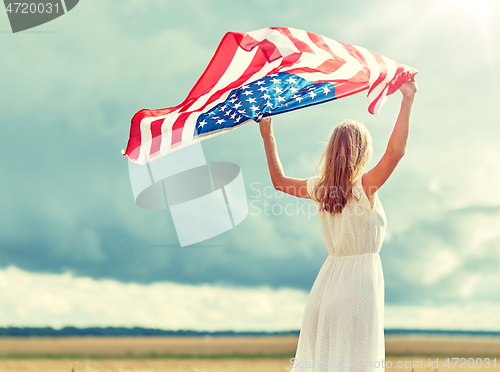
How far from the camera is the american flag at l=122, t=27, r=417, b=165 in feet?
9.77

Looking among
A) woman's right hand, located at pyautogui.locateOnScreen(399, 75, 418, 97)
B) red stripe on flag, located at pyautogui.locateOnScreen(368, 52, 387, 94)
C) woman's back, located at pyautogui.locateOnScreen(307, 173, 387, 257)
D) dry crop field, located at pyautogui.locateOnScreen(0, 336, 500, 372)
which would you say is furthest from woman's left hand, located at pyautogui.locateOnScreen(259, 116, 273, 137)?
dry crop field, located at pyautogui.locateOnScreen(0, 336, 500, 372)

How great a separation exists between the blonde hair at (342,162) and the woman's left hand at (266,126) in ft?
2.30

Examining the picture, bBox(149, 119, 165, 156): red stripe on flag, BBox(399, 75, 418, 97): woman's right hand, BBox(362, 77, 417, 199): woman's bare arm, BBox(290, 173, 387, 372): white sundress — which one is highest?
BBox(149, 119, 165, 156): red stripe on flag

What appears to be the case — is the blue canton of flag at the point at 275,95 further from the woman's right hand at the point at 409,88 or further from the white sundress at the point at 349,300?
the white sundress at the point at 349,300

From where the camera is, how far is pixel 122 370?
7980 millimetres

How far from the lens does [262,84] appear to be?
366 cm

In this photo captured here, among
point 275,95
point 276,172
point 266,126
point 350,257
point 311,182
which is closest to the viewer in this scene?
point 350,257

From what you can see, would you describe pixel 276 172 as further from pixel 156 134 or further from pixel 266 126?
pixel 156 134

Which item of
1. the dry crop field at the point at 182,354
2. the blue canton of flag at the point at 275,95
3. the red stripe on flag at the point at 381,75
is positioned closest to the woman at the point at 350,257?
the red stripe on flag at the point at 381,75

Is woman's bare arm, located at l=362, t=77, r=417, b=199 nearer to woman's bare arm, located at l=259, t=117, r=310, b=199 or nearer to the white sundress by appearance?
the white sundress

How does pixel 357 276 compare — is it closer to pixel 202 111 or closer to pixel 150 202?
Result: pixel 202 111

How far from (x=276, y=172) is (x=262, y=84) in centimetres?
103

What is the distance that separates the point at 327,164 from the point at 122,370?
7.32 metres

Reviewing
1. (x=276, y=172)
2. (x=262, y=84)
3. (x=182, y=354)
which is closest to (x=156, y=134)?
(x=262, y=84)
